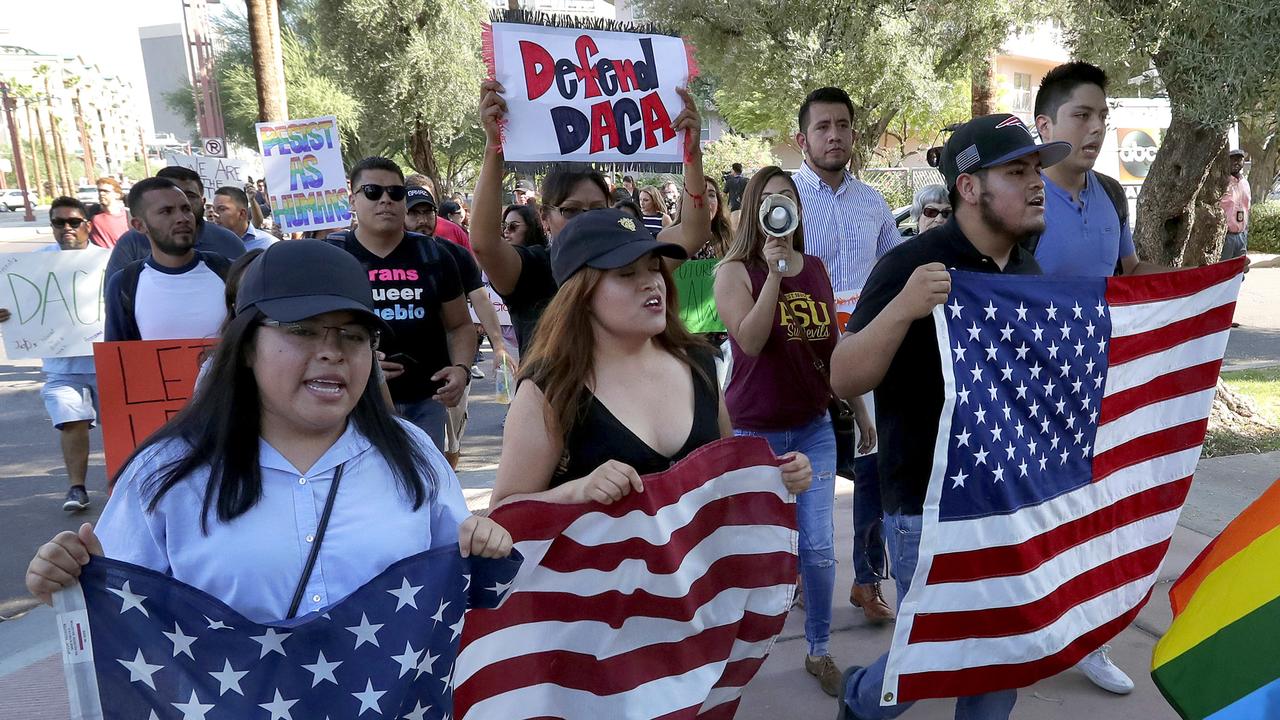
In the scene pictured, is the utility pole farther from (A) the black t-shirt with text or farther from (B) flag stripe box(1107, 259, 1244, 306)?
(B) flag stripe box(1107, 259, 1244, 306)

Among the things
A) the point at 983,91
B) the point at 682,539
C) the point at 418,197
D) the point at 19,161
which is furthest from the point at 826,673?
the point at 19,161

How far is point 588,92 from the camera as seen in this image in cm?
441

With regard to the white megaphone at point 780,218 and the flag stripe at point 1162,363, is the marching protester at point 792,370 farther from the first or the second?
the flag stripe at point 1162,363

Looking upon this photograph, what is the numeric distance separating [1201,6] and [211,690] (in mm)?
5875

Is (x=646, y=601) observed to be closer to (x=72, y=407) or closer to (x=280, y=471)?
(x=280, y=471)

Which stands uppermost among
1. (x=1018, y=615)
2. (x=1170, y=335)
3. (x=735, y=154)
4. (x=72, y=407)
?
(x=735, y=154)

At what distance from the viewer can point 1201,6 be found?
5250 millimetres

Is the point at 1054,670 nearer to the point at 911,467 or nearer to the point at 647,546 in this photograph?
the point at 911,467

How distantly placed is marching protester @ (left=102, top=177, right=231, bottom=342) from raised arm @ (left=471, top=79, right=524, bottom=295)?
5.43 feet

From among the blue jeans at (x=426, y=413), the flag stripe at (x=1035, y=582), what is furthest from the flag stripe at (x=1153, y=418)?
the blue jeans at (x=426, y=413)

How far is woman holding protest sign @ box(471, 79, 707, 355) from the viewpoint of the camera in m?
4.05

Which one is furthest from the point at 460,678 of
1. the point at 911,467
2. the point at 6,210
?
the point at 6,210

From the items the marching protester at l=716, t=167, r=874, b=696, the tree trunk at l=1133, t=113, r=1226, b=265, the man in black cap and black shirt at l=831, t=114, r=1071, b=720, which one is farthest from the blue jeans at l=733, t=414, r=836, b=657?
the tree trunk at l=1133, t=113, r=1226, b=265

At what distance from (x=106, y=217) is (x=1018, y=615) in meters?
10.4
